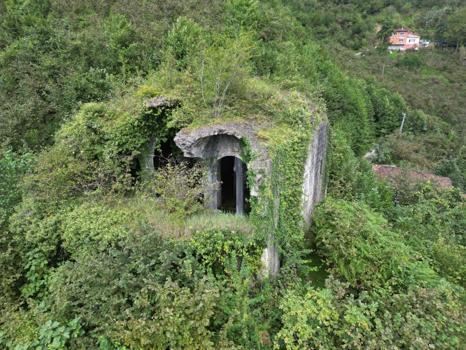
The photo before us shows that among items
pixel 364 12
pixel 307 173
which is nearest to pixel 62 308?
pixel 307 173

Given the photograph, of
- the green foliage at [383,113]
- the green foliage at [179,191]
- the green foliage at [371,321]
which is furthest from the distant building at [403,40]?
the green foliage at [371,321]

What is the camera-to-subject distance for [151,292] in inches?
246

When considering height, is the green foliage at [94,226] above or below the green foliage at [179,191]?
below

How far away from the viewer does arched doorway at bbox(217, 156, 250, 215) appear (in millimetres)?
9070

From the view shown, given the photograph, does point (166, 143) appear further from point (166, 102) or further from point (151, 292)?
point (151, 292)

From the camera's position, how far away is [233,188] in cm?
1084

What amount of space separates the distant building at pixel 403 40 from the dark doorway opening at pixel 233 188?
153 feet

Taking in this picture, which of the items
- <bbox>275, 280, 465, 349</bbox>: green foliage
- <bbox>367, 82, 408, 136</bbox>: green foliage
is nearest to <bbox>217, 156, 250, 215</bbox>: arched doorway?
<bbox>275, 280, 465, 349</bbox>: green foliage

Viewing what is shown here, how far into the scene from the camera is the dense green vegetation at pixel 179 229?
6.12 metres

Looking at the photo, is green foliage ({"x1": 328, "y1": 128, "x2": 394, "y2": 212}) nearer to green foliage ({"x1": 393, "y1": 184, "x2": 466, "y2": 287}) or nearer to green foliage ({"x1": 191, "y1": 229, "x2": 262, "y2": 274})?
green foliage ({"x1": 393, "y1": 184, "x2": 466, "y2": 287})

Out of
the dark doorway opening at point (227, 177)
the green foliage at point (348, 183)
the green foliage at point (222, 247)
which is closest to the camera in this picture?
the green foliage at point (222, 247)

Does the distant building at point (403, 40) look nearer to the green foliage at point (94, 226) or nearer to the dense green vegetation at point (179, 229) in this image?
the dense green vegetation at point (179, 229)

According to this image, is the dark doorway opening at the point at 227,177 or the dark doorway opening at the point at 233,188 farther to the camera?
the dark doorway opening at the point at 227,177

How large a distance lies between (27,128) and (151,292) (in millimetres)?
10142
